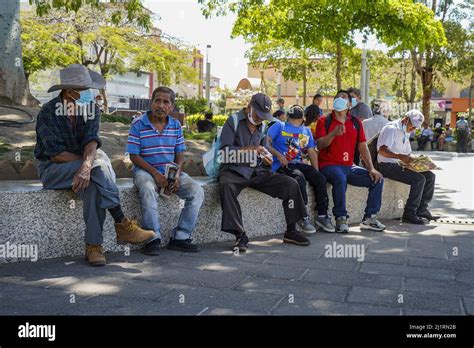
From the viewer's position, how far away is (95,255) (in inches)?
197

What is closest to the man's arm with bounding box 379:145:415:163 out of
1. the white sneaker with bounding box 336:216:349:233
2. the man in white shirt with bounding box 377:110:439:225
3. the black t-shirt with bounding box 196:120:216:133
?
the man in white shirt with bounding box 377:110:439:225

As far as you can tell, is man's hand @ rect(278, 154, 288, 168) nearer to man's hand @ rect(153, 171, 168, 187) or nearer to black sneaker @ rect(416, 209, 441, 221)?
man's hand @ rect(153, 171, 168, 187)

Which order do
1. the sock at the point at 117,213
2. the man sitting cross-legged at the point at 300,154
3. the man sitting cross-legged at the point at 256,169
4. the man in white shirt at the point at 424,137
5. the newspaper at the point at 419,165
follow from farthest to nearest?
the man in white shirt at the point at 424,137 < the newspaper at the point at 419,165 < the man sitting cross-legged at the point at 300,154 < the man sitting cross-legged at the point at 256,169 < the sock at the point at 117,213

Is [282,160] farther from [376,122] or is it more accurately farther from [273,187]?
[376,122]

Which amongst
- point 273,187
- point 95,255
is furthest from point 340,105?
point 95,255

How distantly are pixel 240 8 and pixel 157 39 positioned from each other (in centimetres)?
1687

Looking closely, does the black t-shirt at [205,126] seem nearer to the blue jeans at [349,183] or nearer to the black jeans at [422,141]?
the blue jeans at [349,183]

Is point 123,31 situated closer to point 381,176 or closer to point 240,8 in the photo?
point 240,8

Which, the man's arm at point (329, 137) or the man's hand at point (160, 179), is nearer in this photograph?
the man's hand at point (160, 179)

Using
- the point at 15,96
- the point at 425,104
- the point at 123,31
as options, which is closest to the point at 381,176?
the point at 15,96

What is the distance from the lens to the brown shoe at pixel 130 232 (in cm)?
526

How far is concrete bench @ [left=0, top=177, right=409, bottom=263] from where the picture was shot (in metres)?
4.98

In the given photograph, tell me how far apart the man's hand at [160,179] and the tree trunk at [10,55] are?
17.5 feet

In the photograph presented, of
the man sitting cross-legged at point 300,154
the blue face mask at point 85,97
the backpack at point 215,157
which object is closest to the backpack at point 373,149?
the man sitting cross-legged at point 300,154
